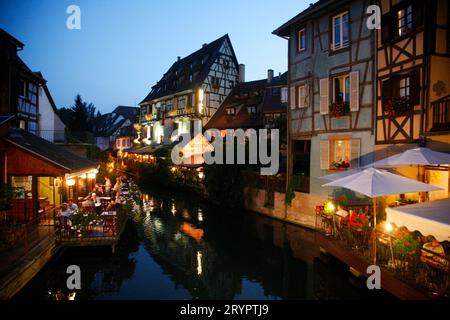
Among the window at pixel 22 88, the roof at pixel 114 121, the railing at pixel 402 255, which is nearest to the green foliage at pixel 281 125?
the railing at pixel 402 255

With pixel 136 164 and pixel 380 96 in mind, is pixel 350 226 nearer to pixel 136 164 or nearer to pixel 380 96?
pixel 380 96

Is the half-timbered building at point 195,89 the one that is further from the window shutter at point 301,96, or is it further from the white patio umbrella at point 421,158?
the white patio umbrella at point 421,158

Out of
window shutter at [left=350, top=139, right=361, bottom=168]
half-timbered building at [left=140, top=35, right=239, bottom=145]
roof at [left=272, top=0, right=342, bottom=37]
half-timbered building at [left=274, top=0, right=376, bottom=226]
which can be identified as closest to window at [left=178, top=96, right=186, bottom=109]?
half-timbered building at [left=140, top=35, right=239, bottom=145]

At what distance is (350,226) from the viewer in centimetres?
1007

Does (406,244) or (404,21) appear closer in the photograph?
(406,244)

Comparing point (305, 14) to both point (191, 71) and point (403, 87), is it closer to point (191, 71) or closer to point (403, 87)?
point (403, 87)

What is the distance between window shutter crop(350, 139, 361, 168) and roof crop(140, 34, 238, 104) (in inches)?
934

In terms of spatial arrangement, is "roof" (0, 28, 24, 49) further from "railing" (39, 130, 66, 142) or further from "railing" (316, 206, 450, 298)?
"railing" (316, 206, 450, 298)

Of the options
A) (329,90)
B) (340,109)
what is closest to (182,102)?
(329,90)

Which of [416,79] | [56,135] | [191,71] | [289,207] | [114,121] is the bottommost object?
[289,207]

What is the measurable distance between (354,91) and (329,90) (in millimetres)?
1554

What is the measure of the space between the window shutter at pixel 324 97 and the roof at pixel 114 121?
52.9 metres

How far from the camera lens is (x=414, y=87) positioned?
11.8 metres
